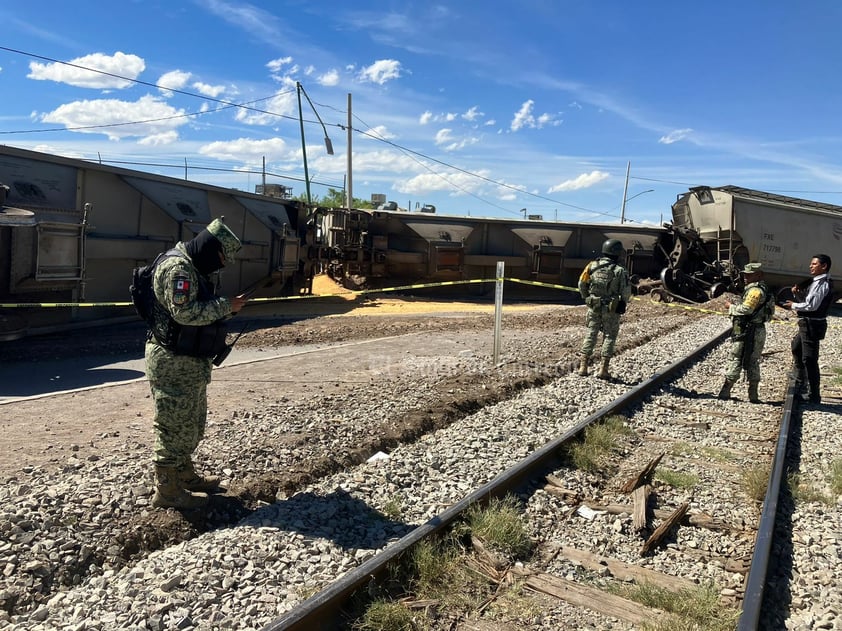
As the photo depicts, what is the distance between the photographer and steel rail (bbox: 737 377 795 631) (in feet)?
9.45

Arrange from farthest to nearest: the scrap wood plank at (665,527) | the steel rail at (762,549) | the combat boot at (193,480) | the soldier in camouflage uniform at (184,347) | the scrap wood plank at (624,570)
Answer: the combat boot at (193,480), the scrap wood plank at (665,527), the soldier in camouflage uniform at (184,347), the scrap wood plank at (624,570), the steel rail at (762,549)

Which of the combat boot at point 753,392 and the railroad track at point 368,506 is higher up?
the combat boot at point 753,392

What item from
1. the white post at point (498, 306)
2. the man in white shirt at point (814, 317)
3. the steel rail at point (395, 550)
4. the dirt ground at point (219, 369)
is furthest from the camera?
the white post at point (498, 306)

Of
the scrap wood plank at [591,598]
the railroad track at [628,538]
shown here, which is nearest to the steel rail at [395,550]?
the railroad track at [628,538]

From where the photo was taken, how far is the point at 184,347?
382 cm

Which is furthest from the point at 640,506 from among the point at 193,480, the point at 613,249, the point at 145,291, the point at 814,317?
the point at 814,317

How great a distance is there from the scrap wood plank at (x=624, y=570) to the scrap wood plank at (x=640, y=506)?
452 mm

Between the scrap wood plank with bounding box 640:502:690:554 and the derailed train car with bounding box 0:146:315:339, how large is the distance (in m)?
7.19

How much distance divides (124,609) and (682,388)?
7292mm

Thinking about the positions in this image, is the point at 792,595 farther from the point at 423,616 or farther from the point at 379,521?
the point at 379,521

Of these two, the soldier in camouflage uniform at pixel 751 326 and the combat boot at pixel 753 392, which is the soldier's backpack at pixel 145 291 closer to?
the soldier in camouflage uniform at pixel 751 326

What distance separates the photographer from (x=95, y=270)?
10742mm

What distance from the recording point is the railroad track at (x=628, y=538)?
120 inches

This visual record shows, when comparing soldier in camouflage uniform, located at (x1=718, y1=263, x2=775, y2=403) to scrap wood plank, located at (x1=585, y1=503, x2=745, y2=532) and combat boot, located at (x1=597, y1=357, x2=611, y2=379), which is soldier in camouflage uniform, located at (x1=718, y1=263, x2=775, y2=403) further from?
scrap wood plank, located at (x1=585, y1=503, x2=745, y2=532)
